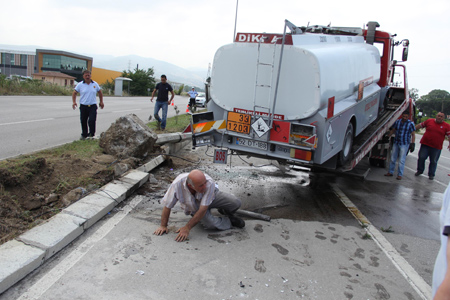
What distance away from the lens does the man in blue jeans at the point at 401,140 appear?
8.87 metres

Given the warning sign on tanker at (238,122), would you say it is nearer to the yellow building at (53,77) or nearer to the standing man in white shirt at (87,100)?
the standing man in white shirt at (87,100)

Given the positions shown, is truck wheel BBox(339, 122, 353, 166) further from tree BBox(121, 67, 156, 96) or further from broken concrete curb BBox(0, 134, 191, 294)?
tree BBox(121, 67, 156, 96)

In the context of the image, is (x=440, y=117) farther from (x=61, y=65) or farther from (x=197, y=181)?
(x=61, y=65)

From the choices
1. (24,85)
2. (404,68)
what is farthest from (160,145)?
(24,85)

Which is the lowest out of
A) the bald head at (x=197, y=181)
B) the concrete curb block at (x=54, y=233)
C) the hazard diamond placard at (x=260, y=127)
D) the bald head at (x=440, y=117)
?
the concrete curb block at (x=54, y=233)

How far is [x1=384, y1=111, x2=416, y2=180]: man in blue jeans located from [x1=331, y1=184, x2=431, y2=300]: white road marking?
12.4ft

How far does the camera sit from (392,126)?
9.40m

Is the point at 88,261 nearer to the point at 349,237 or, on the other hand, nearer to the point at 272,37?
the point at 349,237

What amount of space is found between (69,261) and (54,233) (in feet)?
1.43

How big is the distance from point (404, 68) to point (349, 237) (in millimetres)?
7595

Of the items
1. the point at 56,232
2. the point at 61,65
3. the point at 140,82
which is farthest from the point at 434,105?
the point at 56,232

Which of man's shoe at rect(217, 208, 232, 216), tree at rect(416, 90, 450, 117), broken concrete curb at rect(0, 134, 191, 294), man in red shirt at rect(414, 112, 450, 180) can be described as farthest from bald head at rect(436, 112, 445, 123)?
tree at rect(416, 90, 450, 117)

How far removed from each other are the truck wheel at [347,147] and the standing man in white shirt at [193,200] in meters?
2.85

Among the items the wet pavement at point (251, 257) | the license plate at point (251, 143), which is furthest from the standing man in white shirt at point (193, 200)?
the license plate at point (251, 143)
